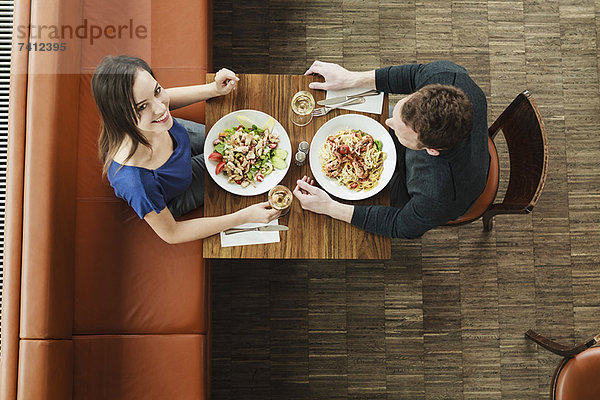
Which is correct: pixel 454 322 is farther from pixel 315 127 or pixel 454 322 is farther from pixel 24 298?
pixel 24 298

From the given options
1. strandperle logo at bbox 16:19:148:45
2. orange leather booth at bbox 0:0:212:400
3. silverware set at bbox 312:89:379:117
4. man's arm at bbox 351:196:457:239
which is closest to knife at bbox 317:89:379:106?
silverware set at bbox 312:89:379:117

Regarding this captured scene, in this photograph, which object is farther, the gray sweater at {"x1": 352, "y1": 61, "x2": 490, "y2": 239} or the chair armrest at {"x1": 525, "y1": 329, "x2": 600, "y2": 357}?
the chair armrest at {"x1": 525, "y1": 329, "x2": 600, "y2": 357}

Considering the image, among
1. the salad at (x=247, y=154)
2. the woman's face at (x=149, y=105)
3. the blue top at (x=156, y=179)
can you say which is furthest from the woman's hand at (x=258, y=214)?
the woman's face at (x=149, y=105)

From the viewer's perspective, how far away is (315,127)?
174 centimetres

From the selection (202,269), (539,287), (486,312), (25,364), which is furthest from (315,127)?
(539,287)

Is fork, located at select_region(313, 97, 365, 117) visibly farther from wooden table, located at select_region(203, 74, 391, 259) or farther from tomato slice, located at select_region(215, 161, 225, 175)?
tomato slice, located at select_region(215, 161, 225, 175)

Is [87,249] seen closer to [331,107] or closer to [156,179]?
[156,179]

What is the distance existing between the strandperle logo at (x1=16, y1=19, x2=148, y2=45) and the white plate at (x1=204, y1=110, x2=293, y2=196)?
801 millimetres

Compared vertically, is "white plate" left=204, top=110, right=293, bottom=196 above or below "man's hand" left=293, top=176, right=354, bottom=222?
above

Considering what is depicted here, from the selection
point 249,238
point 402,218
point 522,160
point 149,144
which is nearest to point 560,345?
point 522,160

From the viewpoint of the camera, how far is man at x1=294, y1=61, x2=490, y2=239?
138cm

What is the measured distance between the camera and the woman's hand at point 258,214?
1646 mm

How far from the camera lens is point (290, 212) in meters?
1.69

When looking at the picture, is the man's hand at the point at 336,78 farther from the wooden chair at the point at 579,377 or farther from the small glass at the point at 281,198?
the wooden chair at the point at 579,377
